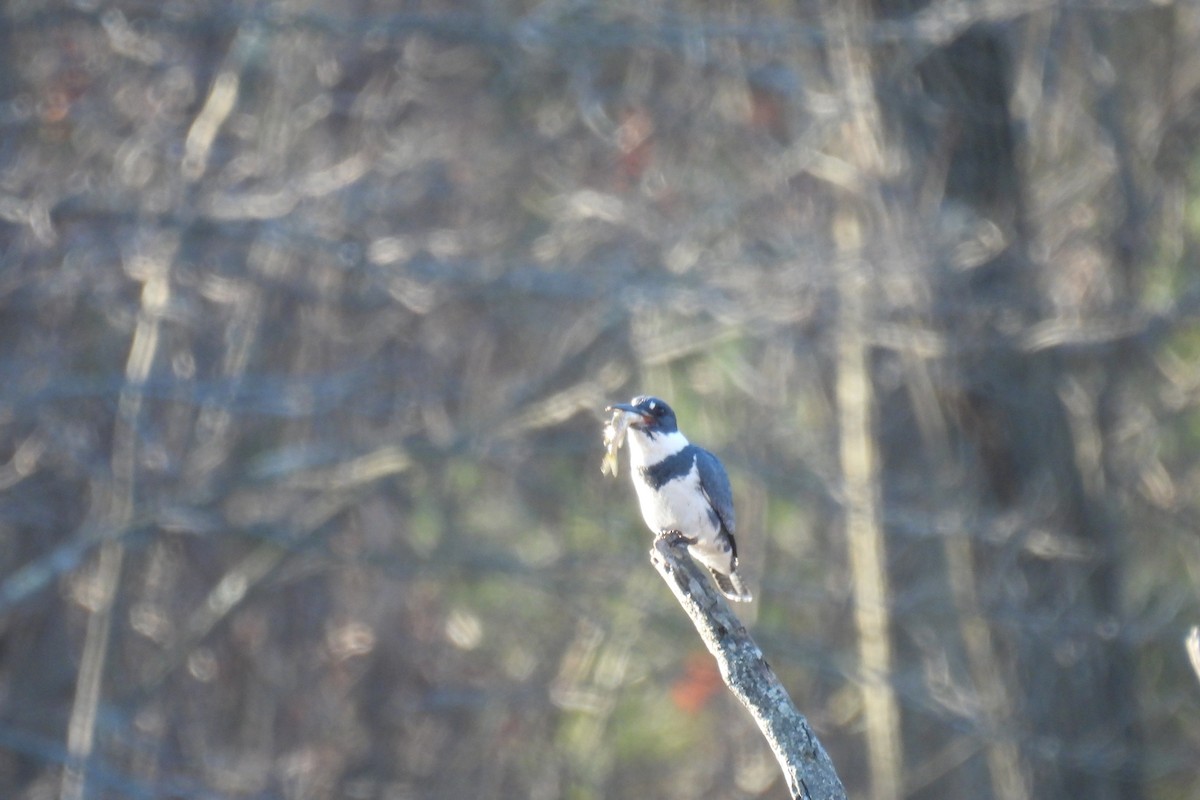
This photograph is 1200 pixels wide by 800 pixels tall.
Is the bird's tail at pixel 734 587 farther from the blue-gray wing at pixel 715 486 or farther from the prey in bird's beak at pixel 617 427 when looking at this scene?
the prey in bird's beak at pixel 617 427

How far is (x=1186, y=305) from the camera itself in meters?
8.71

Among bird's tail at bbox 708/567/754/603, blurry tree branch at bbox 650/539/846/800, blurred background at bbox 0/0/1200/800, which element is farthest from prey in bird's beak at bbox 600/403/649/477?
blurred background at bbox 0/0/1200/800

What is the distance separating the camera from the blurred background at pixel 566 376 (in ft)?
27.0

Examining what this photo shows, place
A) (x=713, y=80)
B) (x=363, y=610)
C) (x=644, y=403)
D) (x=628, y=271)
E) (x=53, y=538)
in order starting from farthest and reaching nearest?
(x=363, y=610) → (x=713, y=80) → (x=53, y=538) → (x=628, y=271) → (x=644, y=403)

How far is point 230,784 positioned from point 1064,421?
5.25 m

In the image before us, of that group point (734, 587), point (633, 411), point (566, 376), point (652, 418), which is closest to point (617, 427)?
point (633, 411)

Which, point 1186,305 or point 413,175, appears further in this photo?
point 413,175

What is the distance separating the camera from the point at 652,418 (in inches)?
221

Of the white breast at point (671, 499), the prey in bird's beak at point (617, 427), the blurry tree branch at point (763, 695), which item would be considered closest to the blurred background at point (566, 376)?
the white breast at point (671, 499)

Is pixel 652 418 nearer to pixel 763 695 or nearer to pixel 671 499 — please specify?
pixel 671 499

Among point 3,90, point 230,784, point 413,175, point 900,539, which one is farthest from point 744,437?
point 3,90

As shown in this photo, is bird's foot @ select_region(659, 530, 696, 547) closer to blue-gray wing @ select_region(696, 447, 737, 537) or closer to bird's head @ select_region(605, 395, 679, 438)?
blue-gray wing @ select_region(696, 447, 737, 537)

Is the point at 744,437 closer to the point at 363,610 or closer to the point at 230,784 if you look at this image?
the point at 363,610

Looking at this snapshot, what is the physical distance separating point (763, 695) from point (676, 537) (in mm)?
1631
